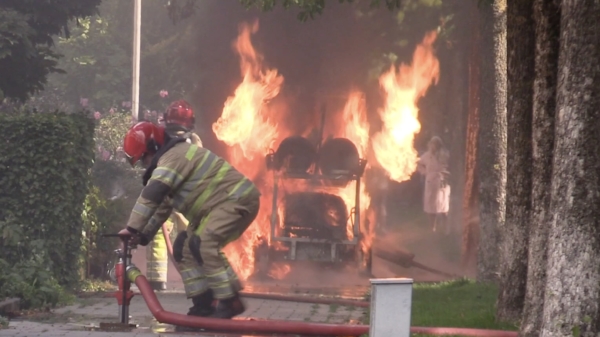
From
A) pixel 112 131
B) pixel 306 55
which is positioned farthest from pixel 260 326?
pixel 112 131

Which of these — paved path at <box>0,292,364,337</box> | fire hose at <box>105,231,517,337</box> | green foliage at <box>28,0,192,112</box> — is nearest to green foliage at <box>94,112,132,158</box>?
green foliage at <box>28,0,192,112</box>

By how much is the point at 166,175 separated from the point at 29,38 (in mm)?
5600

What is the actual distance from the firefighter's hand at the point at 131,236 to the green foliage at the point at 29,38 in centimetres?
467

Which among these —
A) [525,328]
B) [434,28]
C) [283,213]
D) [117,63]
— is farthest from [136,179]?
[525,328]

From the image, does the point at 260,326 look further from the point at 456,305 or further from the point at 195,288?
the point at 456,305

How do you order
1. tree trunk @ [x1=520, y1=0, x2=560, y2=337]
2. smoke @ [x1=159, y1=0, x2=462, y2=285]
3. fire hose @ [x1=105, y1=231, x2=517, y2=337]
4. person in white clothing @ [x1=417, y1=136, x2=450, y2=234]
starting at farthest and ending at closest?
1. smoke @ [x1=159, y1=0, x2=462, y2=285]
2. person in white clothing @ [x1=417, y1=136, x2=450, y2=234]
3. fire hose @ [x1=105, y1=231, x2=517, y2=337]
4. tree trunk @ [x1=520, y1=0, x2=560, y2=337]

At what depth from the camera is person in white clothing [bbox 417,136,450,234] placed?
22234mm

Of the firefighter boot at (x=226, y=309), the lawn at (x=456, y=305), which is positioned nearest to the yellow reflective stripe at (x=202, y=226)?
the firefighter boot at (x=226, y=309)

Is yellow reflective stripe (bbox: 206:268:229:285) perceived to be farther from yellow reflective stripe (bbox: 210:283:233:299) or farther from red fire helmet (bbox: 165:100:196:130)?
red fire helmet (bbox: 165:100:196:130)

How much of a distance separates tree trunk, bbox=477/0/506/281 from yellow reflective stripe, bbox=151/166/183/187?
225 inches

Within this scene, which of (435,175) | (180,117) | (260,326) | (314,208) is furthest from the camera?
(435,175)

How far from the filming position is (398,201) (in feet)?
89.7

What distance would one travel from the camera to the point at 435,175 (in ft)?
73.0

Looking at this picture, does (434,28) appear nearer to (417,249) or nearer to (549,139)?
Answer: (417,249)
